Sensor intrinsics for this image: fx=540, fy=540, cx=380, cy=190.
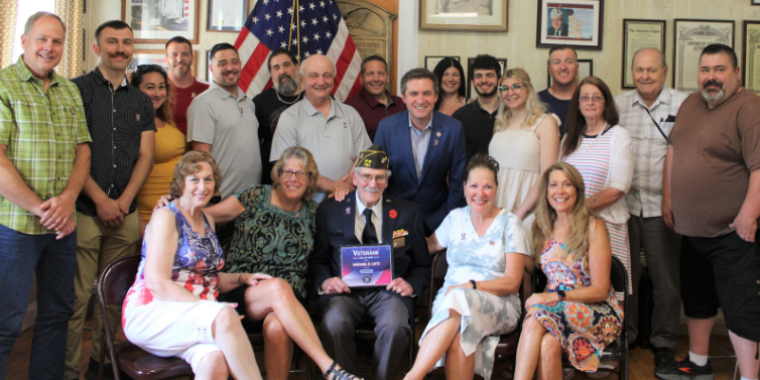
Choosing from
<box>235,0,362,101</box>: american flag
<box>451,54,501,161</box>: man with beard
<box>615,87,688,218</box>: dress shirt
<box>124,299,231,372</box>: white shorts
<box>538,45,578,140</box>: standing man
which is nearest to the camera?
<box>124,299,231,372</box>: white shorts

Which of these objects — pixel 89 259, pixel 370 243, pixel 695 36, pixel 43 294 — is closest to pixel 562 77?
pixel 695 36

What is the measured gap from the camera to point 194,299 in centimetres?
225

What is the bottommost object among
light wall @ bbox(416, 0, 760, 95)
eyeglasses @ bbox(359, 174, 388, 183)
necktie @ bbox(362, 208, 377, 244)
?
necktie @ bbox(362, 208, 377, 244)

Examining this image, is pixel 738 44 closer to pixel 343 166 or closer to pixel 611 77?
pixel 611 77

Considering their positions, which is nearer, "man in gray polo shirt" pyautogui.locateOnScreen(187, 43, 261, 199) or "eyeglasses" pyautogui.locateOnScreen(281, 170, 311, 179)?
"eyeglasses" pyautogui.locateOnScreen(281, 170, 311, 179)

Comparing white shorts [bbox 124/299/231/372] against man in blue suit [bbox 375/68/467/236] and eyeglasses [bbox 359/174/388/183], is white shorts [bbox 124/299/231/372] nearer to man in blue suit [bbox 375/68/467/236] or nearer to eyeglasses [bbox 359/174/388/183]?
eyeglasses [bbox 359/174/388/183]

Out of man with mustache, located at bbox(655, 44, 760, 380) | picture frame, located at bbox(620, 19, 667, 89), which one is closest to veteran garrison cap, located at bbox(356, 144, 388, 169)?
man with mustache, located at bbox(655, 44, 760, 380)

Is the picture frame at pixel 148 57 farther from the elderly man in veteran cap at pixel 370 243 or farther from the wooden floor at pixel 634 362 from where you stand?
the elderly man in veteran cap at pixel 370 243

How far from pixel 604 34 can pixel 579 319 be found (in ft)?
10.5

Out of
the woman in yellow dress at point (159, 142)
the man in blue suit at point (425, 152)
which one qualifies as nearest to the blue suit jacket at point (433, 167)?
the man in blue suit at point (425, 152)

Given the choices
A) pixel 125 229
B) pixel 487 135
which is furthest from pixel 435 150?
pixel 125 229

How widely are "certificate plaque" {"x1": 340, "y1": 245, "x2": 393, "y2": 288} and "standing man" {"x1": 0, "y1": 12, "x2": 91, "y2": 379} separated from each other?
1.28m

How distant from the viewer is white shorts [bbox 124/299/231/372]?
2.14 metres

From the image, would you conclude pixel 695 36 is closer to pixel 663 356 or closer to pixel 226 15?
pixel 663 356
